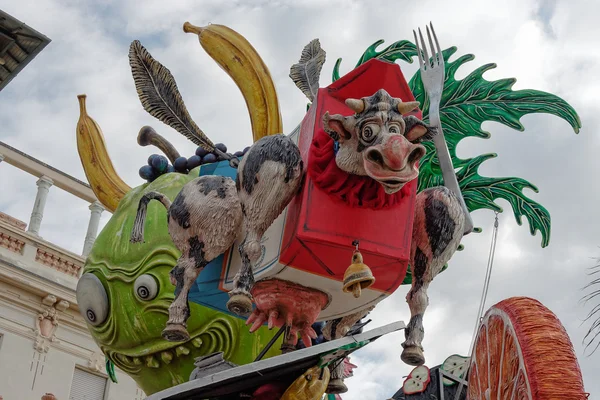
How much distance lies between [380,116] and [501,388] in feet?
5.26

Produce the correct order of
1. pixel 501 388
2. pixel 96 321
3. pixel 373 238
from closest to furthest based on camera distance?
pixel 501 388 → pixel 373 238 → pixel 96 321

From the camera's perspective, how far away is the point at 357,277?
500cm

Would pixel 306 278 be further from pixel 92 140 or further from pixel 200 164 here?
pixel 92 140

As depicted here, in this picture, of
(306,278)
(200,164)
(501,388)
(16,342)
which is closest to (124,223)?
(200,164)

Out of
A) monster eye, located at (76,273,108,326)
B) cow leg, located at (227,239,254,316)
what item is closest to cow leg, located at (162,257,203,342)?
cow leg, located at (227,239,254,316)

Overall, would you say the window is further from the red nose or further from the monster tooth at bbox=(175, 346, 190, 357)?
the red nose

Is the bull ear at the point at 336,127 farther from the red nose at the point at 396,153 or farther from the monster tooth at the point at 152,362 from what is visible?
the monster tooth at the point at 152,362

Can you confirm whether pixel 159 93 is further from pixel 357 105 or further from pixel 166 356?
pixel 166 356

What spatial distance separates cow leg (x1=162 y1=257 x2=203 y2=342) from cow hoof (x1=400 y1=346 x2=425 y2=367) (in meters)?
1.27

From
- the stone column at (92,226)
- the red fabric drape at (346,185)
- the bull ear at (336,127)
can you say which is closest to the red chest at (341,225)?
the red fabric drape at (346,185)

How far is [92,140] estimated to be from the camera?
9.51 m

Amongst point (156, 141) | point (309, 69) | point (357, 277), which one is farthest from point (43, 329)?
point (357, 277)

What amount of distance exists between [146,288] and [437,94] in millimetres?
2845

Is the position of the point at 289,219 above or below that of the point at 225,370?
above
